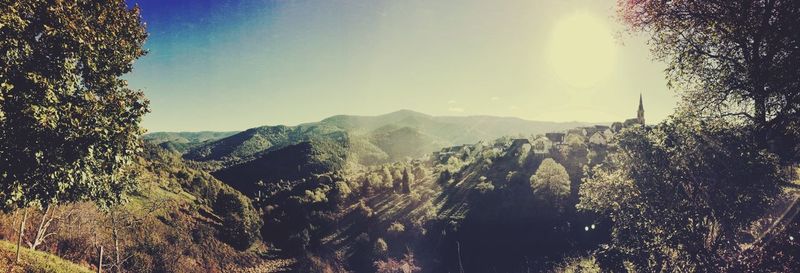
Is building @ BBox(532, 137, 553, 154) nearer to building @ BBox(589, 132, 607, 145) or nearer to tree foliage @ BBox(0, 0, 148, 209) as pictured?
building @ BBox(589, 132, 607, 145)

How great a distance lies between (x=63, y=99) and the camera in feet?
40.2

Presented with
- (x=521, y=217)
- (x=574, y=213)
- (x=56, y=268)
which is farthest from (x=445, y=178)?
(x=56, y=268)

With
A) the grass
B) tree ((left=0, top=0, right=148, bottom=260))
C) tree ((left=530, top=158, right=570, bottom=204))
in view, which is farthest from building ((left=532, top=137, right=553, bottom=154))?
tree ((left=0, top=0, right=148, bottom=260))

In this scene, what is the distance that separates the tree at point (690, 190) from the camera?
38.3 feet

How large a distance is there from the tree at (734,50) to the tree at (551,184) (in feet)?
305

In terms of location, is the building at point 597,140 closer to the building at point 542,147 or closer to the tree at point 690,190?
the building at point 542,147

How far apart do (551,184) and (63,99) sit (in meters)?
102

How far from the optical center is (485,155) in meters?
167

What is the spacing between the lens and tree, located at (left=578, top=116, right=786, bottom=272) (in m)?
11.7

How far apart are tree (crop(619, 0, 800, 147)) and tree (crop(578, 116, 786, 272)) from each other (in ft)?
3.07

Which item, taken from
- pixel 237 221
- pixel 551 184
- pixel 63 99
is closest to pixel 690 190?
pixel 63 99

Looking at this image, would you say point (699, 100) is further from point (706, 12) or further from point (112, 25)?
point (112, 25)

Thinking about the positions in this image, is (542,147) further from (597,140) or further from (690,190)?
(690,190)

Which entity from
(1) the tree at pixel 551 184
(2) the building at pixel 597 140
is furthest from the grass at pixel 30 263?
(2) the building at pixel 597 140
